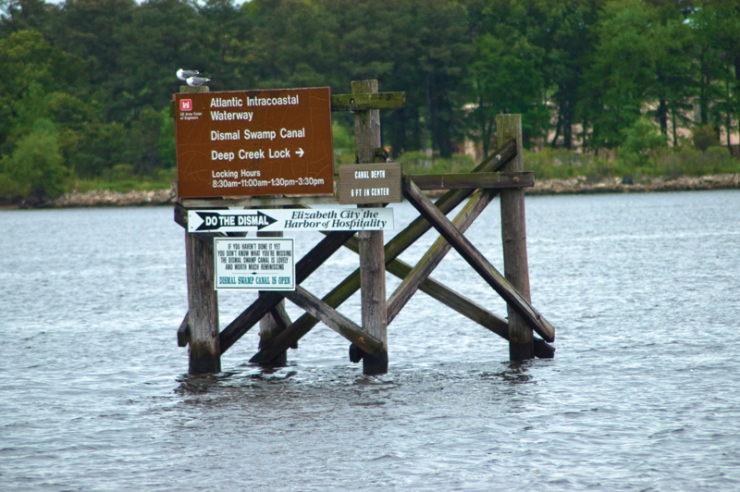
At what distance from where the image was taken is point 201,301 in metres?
11.4

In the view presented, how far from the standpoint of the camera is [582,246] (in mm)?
38750

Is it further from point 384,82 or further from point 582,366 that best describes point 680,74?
point 582,366

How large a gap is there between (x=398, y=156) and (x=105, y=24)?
132 ft

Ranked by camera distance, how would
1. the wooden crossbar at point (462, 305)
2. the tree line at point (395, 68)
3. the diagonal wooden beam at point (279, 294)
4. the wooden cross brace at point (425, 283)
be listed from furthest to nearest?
the tree line at point (395, 68)
the wooden crossbar at point (462, 305)
the wooden cross brace at point (425, 283)
the diagonal wooden beam at point (279, 294)

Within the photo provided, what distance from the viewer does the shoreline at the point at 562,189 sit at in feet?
309

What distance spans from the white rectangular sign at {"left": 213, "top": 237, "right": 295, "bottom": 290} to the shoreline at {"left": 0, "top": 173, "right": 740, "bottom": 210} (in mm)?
73597

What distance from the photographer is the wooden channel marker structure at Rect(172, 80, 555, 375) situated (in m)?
10.9

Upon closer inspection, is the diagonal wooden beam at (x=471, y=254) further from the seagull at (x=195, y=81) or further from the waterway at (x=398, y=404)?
the seagull at (x=195, y=81)

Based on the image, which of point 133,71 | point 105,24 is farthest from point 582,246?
point 105,24

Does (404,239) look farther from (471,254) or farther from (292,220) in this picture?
(292,220)

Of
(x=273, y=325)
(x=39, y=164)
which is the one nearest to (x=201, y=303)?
(x=273, y=325)

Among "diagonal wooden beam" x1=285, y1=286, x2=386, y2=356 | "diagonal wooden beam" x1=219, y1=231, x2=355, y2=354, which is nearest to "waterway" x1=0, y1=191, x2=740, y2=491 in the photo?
"diagonal wooden beam" x1=285, y1=286, x2=386, y2=356

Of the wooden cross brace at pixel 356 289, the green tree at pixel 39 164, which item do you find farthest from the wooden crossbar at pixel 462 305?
the green tree at pixel 39 164

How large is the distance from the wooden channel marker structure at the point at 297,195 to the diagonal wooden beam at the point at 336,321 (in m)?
0.01
